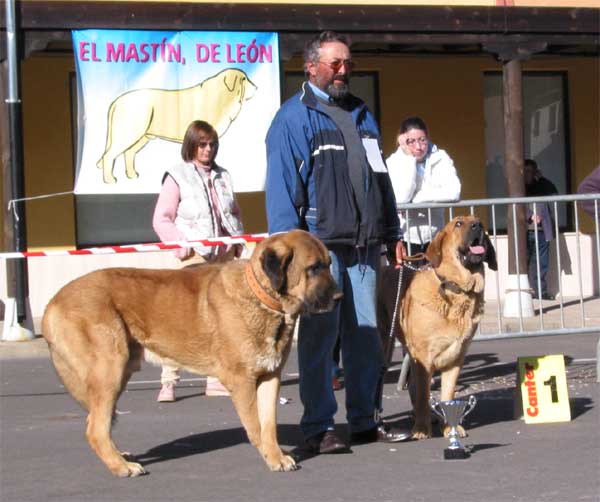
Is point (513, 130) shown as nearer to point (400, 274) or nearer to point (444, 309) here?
point (400, 274)

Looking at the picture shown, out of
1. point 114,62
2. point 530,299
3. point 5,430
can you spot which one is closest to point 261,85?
point 114,62

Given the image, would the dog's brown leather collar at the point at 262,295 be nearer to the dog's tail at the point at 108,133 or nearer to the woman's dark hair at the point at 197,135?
the woman's dark hair at the point at 197,135

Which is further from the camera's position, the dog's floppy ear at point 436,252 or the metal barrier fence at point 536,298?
the metal barrier fence at point 536,298

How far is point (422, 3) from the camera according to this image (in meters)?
15.0

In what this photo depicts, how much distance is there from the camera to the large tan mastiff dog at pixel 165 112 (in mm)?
13484

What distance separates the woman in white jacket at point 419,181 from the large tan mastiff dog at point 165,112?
4.93 m

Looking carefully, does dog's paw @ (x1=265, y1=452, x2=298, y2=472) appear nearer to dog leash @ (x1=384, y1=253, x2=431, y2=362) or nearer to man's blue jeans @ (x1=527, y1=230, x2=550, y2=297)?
dog leash @ (x1=384, y1=253, x2=431, y2=362)

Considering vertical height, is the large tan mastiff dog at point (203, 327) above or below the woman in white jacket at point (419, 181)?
below

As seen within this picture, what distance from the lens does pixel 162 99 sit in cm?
1366

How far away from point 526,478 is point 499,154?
37.4ft

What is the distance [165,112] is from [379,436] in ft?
24.3

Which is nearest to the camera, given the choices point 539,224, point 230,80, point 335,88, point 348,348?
point 335,88

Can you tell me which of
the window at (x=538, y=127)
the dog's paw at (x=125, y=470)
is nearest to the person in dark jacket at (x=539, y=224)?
the window at (x=538, y=127)

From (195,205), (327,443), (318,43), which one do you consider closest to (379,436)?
(327,443)
